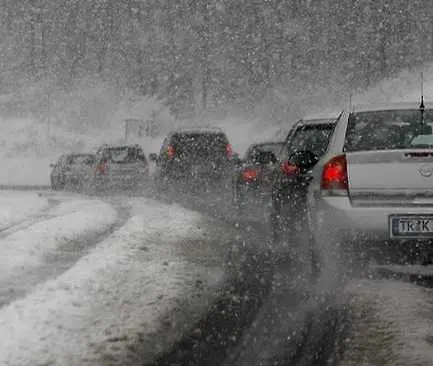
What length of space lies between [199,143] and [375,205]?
12254 mm

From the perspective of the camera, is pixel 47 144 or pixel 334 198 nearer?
pixel 334 198

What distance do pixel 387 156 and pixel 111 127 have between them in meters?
64.4

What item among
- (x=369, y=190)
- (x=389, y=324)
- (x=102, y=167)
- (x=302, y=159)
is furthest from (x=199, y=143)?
(x=389, y=324)

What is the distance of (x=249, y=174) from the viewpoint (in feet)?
44.3

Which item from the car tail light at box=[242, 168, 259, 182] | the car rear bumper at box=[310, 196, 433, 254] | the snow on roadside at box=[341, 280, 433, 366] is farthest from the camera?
the car tail light at box=[242, 168, 259, 182]

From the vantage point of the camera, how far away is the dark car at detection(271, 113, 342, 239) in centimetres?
862

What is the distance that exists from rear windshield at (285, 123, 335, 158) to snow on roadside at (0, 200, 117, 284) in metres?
3.03

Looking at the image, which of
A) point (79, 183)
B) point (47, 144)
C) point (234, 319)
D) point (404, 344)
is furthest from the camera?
point (47, 144)

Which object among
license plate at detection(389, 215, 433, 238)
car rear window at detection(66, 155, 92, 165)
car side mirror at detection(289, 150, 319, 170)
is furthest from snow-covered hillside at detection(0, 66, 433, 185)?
license plate at detection(389, 215, 433, 238)

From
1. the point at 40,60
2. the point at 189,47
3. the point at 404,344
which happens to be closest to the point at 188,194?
the point at 404,344

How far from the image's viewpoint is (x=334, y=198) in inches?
273

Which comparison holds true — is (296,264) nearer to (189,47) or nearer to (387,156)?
(387,156)

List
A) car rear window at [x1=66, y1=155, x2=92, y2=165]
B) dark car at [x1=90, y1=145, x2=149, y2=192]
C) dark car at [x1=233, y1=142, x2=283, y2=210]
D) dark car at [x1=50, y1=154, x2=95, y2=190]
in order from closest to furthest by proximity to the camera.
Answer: dark car at [x1=233, y1=142, x2=283, y2=210] → dark car at [x1=90, y1=145, x2=149, y2=192] → dark car at [x1=50, y1=154, x2=95, y2=190] → car rear window at [x1=66, y1=155, x2=92, y2=165]

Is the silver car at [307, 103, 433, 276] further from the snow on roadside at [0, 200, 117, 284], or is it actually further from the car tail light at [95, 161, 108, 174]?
the car tail light at [95, 161, 108, 174]
